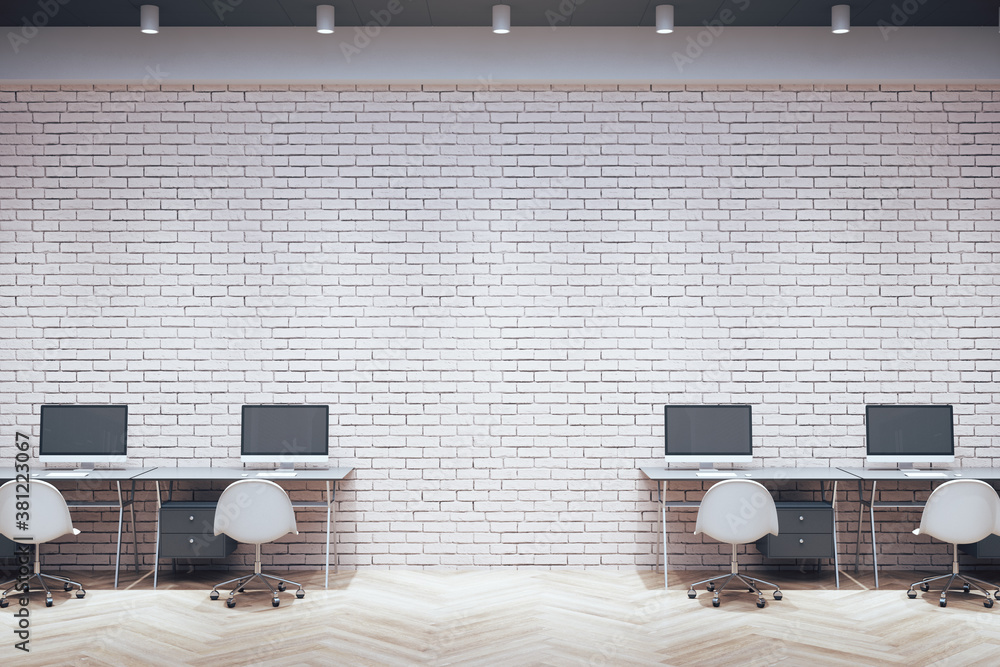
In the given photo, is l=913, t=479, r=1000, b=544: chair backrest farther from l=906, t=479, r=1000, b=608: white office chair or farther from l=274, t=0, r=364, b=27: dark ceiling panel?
l=274, t=0, r=364, b=27: dark ceiling panel

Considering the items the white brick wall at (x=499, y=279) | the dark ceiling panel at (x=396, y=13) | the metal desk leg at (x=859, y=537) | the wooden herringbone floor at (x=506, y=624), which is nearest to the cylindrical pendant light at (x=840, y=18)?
the white brick wall at (x=499, y=279)

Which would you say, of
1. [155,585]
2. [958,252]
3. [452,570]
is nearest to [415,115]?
[452,570]

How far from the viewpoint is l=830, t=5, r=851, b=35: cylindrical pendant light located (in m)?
4.76

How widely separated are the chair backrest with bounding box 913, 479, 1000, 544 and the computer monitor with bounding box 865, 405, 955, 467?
598 mm

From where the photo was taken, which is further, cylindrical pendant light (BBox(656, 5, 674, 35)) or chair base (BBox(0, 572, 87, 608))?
cylindrical pendant light (BBox(656, 5, 674, 35))

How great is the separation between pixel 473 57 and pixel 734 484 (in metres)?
3.27

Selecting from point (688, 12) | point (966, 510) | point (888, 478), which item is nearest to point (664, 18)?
point (688, 12)

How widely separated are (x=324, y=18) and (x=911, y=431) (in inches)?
183

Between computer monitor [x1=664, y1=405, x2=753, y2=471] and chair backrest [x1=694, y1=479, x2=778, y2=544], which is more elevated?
computer monitor [x1=664, y1=405, x2=753, y2=471]

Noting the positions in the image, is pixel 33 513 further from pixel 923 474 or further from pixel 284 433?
pixel 923 474

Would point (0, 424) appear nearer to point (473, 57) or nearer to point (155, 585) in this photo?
point (155, 585)

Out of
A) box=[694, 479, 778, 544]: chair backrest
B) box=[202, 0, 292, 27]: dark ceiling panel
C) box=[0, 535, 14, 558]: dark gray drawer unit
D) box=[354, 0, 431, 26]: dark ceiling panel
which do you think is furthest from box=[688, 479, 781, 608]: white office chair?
box=[0, 535, 14, 558]: dark gray drawer unit

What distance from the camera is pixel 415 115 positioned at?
5250 millimetres

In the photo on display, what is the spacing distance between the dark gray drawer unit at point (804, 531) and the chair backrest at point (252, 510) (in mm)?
3022
